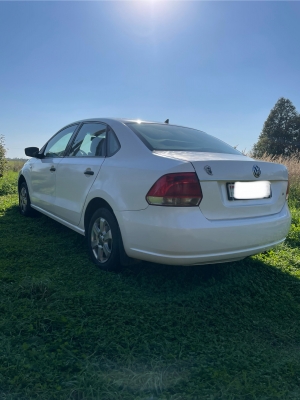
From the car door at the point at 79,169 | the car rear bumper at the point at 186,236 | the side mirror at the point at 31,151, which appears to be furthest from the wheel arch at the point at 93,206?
the side mirror at the point at 31,151

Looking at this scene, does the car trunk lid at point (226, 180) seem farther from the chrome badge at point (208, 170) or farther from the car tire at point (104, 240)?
the car tire at point (104, 240)

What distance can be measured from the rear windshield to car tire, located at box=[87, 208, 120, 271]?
2.64 ft

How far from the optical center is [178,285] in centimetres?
330

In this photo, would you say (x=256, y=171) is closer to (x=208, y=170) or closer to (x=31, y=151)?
(x=208, y=170)

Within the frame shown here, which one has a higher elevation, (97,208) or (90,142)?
(90,142)

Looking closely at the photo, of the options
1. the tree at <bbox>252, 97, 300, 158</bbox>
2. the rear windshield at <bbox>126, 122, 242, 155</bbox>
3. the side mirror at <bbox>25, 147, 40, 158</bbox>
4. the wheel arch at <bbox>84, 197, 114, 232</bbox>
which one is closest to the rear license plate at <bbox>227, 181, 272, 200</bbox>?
the rear windshield at <bbox>126, 122, 242, 155</bbox>

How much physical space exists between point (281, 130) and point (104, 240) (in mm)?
37181

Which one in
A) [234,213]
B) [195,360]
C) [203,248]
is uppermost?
[234,213]

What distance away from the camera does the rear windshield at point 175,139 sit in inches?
135

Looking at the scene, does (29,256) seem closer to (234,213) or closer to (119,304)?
(119,304)

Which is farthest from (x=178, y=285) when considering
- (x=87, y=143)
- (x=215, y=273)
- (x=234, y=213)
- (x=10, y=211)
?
(x=10, y=211)

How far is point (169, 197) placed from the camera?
2803 mm

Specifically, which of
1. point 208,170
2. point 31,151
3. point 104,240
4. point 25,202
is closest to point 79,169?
A: point 104,240

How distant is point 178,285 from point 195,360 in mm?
1092
